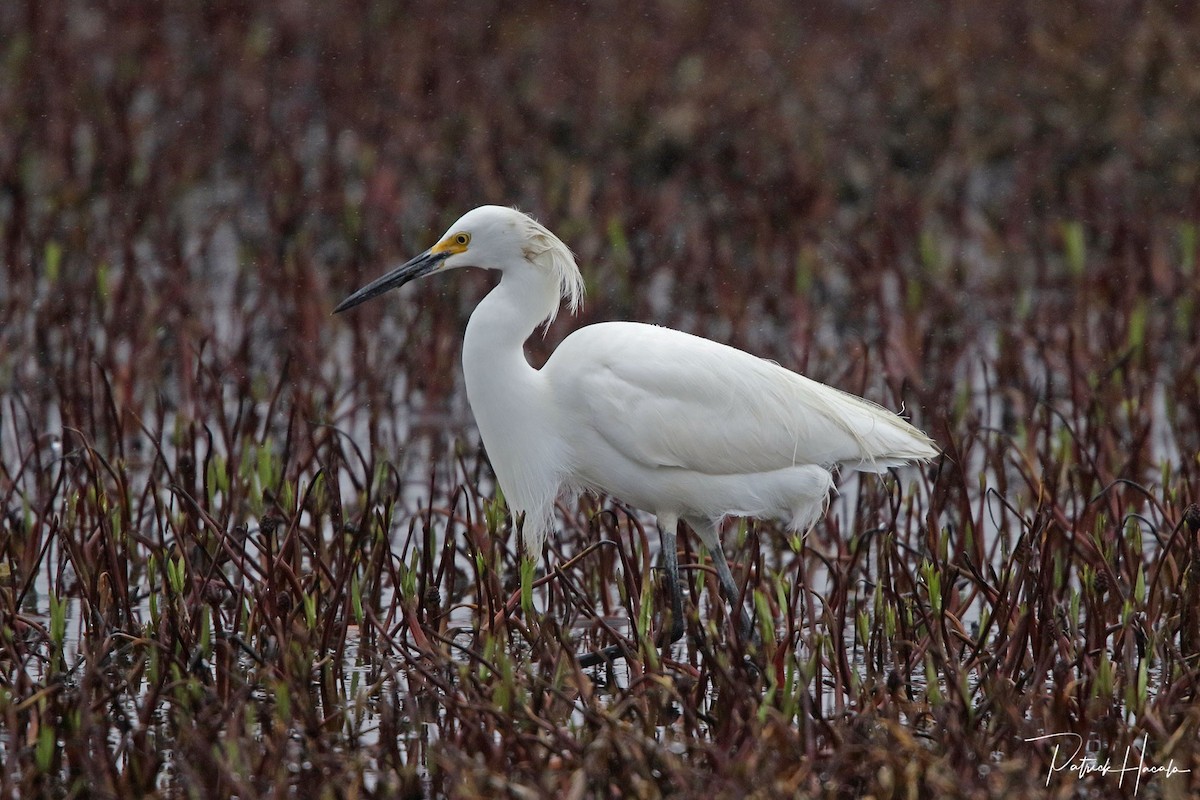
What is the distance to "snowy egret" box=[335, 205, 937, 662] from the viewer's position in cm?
383

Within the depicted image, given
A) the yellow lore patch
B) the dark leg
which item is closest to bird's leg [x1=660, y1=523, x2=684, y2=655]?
the dark leg

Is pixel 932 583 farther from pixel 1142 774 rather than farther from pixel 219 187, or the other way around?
pixel 219 187

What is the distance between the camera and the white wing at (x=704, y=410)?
12.5 ft

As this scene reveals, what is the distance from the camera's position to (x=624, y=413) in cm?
379

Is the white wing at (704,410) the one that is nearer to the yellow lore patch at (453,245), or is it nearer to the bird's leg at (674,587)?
the bird's leg at (674,587)

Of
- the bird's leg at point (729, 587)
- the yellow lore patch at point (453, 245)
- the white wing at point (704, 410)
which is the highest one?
the yellow lore patch at point (453, 245)

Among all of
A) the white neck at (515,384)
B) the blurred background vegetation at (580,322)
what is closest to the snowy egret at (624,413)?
the white neck at (515,384)

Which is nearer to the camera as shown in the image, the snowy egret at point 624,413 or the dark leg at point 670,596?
the dark leg at point 670,596

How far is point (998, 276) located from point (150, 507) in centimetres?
398

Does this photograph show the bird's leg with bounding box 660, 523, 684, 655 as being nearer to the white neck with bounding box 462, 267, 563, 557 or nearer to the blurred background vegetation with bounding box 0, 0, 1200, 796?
the blurred background vegetation with bounding box 0, 0, 1200, 796

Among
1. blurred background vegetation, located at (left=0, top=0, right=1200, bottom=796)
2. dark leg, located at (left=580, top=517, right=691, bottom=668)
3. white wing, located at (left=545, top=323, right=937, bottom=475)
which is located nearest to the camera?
blurred background vegetation, located at (left=0, top=0, right=1200, bottom=796)

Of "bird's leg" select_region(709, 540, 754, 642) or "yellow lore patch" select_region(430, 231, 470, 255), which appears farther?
"yellow lore patch" select_region(430, 231, 470, 255)

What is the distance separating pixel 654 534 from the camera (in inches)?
203

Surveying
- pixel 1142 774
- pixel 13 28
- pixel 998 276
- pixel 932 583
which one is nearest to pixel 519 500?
pixel 932 583
